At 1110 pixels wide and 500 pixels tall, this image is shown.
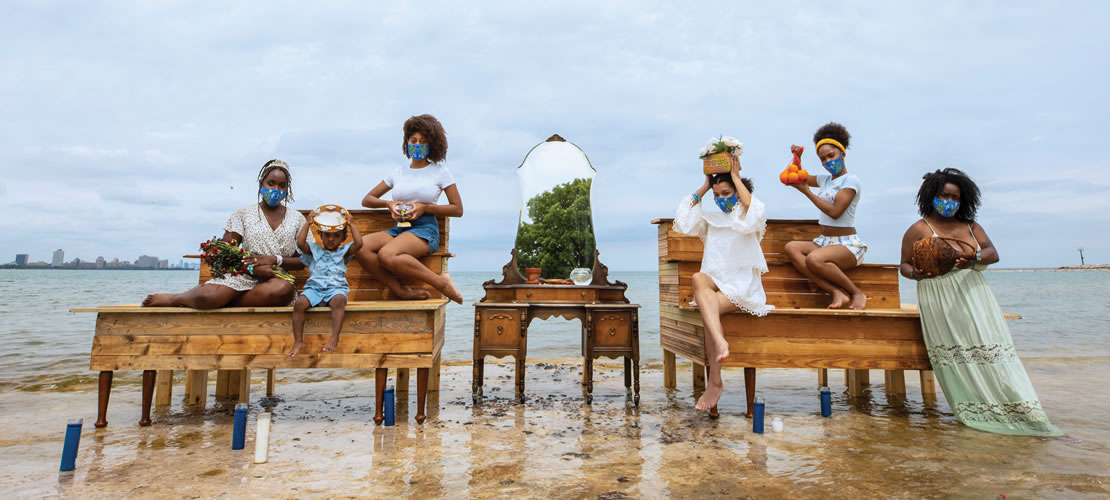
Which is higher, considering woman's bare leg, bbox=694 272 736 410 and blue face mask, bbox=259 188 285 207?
blue face mask, bbox=259 188 285 207

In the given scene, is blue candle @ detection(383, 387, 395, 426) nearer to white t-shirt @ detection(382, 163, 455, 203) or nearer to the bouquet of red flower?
the bouquet of red flower

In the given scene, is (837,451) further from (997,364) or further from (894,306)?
(894,306)

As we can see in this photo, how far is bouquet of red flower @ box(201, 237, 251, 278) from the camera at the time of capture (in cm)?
421

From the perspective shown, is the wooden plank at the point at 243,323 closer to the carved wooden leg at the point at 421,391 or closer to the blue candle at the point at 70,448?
the carved wooden leg at the point at 421,391

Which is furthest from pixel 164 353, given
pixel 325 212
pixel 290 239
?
pixel 325 212

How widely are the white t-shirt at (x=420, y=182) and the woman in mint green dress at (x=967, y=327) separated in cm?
424

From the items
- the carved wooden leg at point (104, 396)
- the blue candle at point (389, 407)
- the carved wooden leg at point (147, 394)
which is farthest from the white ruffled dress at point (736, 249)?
the carved wooden leg at point (104, 396)

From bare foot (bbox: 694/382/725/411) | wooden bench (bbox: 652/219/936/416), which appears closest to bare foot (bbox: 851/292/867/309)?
wooden bench (bbox: 652/219/936/416)

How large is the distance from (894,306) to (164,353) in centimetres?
655

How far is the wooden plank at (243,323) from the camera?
4.13 metres

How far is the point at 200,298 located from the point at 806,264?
5295 millimetres

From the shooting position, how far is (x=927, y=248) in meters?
4.33

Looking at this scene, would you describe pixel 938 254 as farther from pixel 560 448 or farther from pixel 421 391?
pixel 421 391

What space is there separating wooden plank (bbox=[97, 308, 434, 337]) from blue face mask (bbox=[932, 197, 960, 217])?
438 cm
